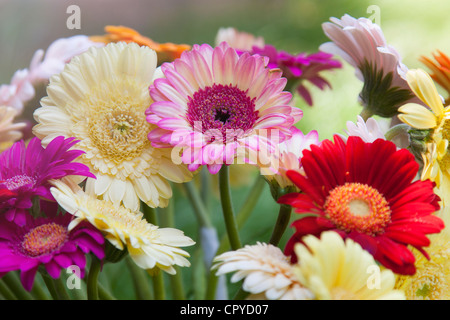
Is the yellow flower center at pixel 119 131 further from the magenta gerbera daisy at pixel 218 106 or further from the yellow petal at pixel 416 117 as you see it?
the yellow petal at pixel 416 117

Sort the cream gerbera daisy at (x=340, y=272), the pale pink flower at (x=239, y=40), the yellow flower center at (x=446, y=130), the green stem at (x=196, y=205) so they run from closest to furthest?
the cream gerbera daisy at (x=340, y=272) → the yellow flower center at (x=446, y=130) → the green stem at (x=196, y=205) → the pale pink flower at (x=239, y=40)

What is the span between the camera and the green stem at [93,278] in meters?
0.30

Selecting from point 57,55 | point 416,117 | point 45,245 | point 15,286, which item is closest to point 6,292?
point 15,286

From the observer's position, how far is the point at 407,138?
333 mm

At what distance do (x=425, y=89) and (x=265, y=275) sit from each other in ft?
0.54

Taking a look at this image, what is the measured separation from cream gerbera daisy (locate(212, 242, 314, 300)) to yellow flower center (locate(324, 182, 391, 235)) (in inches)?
1.6

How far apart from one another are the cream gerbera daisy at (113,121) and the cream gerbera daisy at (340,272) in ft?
0.39

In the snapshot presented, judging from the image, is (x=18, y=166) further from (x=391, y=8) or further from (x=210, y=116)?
(x=391, y=8)

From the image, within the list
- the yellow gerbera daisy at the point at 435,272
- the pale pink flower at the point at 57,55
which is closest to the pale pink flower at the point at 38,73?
the pale pink flower at the point at 57,55

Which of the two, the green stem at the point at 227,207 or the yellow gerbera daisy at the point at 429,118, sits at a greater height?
the yellow gerbera daisy at the point at 429,118

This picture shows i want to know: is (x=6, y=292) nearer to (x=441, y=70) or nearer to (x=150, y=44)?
(x=150, y=44)

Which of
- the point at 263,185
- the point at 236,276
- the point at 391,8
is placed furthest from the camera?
the point at 391,8
